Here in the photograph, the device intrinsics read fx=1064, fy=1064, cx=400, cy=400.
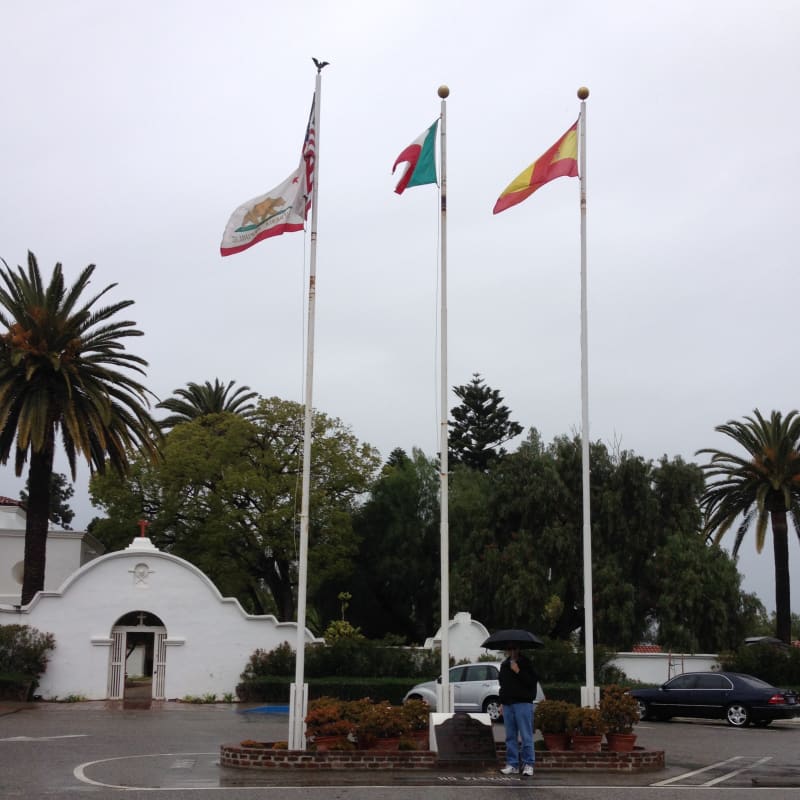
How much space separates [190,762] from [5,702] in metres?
17.8

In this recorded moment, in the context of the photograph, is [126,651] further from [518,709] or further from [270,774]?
[518,709]

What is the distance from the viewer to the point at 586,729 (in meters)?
15.3

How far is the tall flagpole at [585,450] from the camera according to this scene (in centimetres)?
1639

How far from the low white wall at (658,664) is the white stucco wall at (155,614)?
36.0ft

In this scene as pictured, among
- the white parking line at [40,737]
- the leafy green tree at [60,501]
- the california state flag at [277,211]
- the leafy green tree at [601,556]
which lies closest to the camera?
the california state flag at [277,211]

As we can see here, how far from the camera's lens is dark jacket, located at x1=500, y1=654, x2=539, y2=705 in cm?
1368

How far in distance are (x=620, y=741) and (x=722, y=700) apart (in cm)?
1189

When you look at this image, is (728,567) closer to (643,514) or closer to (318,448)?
(643,514)

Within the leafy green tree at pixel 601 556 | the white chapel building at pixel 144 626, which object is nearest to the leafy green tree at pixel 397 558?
the leafy green tree at pixel 601 556

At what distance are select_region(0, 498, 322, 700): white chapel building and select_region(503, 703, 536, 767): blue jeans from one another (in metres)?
20.2

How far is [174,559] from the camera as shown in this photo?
33.5 meters

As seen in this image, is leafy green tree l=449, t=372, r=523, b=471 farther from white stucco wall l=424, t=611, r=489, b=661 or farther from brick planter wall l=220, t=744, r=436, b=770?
brick planter wall l=220, t=744, r=436, b=770

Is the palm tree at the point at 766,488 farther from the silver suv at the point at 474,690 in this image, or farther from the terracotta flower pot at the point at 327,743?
the terracotta flower pot at the point at 327,743

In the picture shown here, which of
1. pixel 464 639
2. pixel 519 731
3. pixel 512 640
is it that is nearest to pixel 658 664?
pixel 464 639
